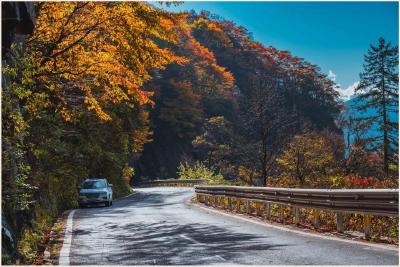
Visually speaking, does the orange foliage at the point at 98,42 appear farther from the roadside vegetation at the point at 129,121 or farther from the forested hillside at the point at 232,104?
the forested hillside at the point at 232,104

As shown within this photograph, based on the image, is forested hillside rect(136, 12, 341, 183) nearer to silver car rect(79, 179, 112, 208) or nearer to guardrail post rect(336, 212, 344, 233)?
silver car rect(79, 179, 112, 208)

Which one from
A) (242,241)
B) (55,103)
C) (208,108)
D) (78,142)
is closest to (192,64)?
(208,108)

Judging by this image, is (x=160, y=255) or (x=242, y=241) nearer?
(x=160, y=255)

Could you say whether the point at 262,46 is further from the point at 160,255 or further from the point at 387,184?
the point at 160,255

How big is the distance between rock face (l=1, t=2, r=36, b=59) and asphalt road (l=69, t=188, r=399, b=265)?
3.93 m

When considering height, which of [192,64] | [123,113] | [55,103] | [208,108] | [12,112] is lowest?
[12,112]

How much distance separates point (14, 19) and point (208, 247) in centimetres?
572

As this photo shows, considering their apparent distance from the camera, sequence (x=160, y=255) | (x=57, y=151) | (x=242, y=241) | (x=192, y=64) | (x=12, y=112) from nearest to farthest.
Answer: (x=12, y=112) → (x=160, y=255) → (x=242, y=241) → (x=57, y=151) → (x=192, y=64)

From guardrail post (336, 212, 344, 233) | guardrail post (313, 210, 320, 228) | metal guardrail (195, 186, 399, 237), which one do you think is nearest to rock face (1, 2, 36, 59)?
metal guardrail (195, 186, 399, 237)

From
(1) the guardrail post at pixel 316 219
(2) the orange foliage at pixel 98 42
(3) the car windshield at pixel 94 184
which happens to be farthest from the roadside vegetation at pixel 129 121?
(1) the guardrail post at pixel 316 219

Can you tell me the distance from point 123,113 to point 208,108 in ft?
150

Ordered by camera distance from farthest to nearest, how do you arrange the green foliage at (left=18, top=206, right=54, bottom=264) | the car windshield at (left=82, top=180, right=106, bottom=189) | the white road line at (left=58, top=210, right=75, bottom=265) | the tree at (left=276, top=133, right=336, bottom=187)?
the tree at (left=276, top=133, right=336, bottom=187) → the car windshield at (left=82, top=180, right=106, bottom=189) → the green foliage at (left=18, top=206, right=54, bottom=264) → the white road line at (left=58, top=210, right=75, bottom=265)

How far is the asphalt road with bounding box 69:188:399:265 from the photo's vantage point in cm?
872

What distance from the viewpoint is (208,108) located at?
82688 millimetres
